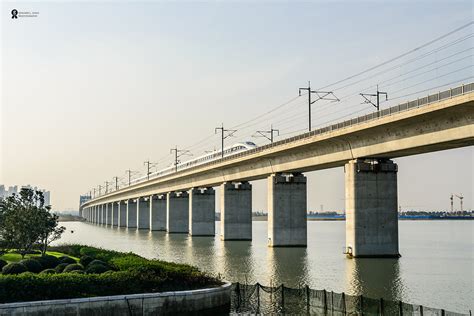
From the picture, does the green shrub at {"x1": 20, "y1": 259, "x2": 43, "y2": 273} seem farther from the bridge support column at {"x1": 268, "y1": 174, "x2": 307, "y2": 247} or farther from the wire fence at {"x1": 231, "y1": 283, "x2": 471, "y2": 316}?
the bridge support column at {"x1": 268, "y1": 174, "x2": 307, "y2": 247}

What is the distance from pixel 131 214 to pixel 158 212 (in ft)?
111

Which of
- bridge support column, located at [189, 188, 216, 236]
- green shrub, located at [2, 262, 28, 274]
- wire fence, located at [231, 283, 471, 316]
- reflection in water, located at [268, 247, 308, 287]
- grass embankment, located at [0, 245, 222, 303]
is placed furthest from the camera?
bridge support column, located at [189, 188, 216, 236]

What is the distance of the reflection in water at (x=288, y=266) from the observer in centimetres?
3982

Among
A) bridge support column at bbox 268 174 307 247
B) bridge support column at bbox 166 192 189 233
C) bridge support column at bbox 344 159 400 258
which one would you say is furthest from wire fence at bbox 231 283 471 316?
bridge support column at bbox 166 192 189 233

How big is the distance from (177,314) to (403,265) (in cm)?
3035

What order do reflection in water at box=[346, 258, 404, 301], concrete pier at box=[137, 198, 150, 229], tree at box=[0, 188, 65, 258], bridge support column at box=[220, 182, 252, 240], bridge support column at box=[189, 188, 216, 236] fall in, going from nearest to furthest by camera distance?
1. reflection in water at box=[346, 258, 404, 301]
2. tree at box=[0, 188, 65, 258]
3. bridge support column at box=[220, 182, 252, 240]
4. bridge support column at box=[189, 188, 216, 236]
5. concrete pier at box=[137, 198, 150, 229]

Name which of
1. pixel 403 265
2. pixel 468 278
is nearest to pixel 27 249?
pixel 403 265

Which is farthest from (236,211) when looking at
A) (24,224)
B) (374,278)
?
(374,278)

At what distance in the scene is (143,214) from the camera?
15100cm

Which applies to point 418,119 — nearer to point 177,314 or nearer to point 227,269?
point 227,269

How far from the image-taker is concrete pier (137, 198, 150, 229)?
148625mm

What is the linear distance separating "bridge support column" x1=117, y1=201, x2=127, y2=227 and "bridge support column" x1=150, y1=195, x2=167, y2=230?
1788 inches

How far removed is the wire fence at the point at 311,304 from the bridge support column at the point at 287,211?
133ft

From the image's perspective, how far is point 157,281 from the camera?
2766cm
